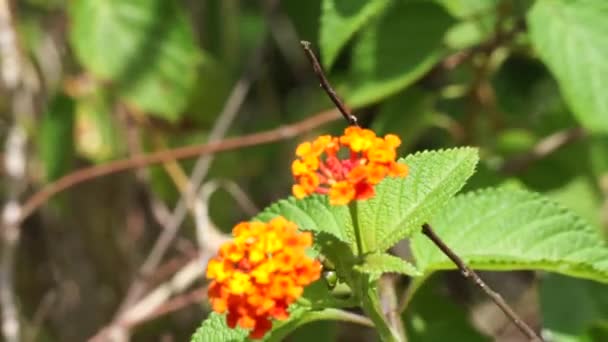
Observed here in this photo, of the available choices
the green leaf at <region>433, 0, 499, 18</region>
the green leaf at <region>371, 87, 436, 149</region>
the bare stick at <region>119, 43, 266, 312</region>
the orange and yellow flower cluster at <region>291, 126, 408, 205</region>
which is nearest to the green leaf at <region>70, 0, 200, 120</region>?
the bare stick at <region>119, 43, 266, 312</region>

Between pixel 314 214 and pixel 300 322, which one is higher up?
pixel 314 214

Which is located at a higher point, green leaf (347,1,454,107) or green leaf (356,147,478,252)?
green leaf (347,1,454,107)

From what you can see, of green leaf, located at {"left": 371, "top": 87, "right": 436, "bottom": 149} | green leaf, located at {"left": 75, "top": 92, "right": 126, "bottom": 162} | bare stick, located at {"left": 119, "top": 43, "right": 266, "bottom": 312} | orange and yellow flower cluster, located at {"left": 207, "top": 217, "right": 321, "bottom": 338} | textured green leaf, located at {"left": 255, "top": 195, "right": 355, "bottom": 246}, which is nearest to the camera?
orange and yellow flower cluster, located at {"left": 207, "top": 217, "right": 321, "bottom": 338}

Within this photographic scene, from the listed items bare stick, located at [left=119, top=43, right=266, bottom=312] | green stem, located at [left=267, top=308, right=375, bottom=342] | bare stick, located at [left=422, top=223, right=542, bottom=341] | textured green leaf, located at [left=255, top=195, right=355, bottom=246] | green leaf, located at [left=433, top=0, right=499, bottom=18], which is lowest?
bare stick, located at [left=422, top=223, right=542, bottom=341]

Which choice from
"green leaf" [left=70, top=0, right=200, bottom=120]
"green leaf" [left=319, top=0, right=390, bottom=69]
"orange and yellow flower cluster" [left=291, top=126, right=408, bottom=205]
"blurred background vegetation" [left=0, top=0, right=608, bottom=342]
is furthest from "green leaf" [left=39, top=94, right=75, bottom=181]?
"orange and yellow flower cluster" [left=291, top=126, right=408, bottom=205]

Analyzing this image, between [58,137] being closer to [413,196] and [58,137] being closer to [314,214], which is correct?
[314,214]

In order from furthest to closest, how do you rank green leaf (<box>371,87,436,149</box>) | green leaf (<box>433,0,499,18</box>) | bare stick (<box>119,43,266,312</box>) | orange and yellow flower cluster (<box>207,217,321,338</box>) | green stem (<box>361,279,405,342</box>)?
bare stick (<box>119,43,266,312</box>) < green leaf (<box>371,87,436,149</box>) < green leaf (<box>433,0,499,18</box>) < green stem (<box>361,279,405,342</box>) < orange and yellow flower cluster (<box>207,217,321,338</box>)

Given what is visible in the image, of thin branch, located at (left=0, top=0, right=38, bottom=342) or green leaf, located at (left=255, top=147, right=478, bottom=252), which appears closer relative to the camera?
green leaf, located at (left=255, top=147, right=478, bottom=252)

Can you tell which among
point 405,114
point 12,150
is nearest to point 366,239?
point 405,114

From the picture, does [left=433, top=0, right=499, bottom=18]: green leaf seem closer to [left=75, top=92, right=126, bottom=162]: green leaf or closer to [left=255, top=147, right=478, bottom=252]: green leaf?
[left=255, top=147, right=478, bottom=252]: green leaf
